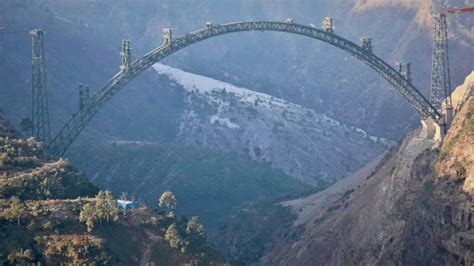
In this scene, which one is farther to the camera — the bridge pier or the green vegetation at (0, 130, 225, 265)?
the bridge pier

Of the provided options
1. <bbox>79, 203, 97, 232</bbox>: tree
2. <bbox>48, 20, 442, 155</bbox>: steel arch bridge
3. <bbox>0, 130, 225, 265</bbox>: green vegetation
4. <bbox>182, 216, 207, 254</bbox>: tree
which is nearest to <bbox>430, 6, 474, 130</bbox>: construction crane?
<bbox>48, 20, 442, 155</bbox>: steel arch bridge

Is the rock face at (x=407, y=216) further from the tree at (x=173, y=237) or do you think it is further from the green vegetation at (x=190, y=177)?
the green vegetation at (x=190, y=177)

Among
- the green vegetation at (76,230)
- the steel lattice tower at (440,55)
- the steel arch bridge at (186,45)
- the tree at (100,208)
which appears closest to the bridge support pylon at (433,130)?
Answer: the steel lattice tower at (440,55)

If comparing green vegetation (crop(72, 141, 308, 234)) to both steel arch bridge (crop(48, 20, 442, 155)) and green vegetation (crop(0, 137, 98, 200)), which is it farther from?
green vegetation (crop(0, 137, 98, 200))

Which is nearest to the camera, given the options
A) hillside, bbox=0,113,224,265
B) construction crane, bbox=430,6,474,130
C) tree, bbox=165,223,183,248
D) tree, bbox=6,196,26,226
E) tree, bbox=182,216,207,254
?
hillside, bbox=0,113,224,265

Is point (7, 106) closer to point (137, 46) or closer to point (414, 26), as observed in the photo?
point (137, 46)

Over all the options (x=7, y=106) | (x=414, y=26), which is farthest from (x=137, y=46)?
(x=7, y=106)

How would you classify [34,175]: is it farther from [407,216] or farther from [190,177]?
[190,177]
